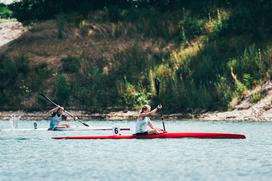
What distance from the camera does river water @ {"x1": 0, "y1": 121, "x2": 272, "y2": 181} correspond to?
33562 mm

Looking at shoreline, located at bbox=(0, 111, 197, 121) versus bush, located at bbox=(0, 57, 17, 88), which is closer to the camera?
shoreline, located at bbox=(0, 111, 197, 121)

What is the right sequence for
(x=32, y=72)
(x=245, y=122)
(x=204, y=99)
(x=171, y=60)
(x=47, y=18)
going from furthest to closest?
(x=47, y=18) → (x=32, y=72) → (x=171, y=60) → (x=204, y=99) → (x=245, y=122)

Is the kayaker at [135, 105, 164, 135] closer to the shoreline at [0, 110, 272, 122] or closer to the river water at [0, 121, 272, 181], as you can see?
the river water at [0, 121, 272, 181]

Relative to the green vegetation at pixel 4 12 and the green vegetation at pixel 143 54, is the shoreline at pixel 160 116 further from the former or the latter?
the green vegetation at pixel 4 12

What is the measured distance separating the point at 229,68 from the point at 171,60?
5189mm

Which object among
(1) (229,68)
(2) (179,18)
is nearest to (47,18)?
(2) (179,18)

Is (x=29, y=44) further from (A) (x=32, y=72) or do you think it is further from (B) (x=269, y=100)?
(B) (x=269, y=100)

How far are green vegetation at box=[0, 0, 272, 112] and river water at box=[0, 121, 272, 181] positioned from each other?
13737 millimetres

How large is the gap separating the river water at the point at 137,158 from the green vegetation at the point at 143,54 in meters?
13.7

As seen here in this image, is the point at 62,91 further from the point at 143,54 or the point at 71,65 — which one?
the point at 143,54

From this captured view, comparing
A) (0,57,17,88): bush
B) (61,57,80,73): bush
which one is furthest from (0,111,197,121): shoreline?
(61,57,80,73): bush

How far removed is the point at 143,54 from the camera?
7262 centimetres

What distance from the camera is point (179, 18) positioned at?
75438mm

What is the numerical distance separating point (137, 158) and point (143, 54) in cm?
3439
